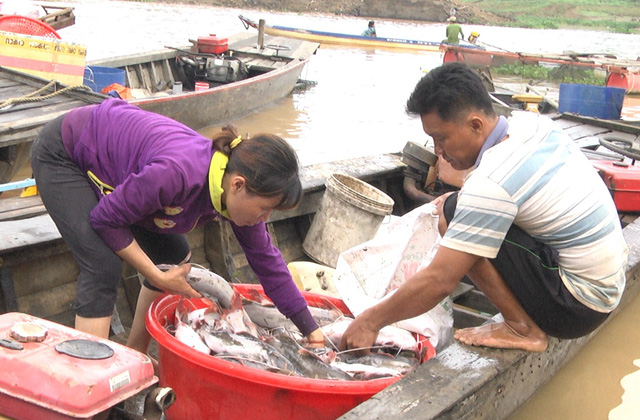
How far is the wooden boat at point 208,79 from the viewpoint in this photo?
29.6ft

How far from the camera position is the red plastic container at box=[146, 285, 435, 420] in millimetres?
2234

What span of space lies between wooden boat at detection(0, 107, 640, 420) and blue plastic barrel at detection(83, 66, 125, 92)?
14.8 ft

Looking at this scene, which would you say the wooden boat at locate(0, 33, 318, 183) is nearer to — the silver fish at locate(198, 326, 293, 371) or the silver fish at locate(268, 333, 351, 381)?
the silver fish at locate(198, 326, 293, 371)

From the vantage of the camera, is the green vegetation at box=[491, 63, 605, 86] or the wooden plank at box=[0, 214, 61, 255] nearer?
the wooden plank at box=[0, 214, 61, 255]

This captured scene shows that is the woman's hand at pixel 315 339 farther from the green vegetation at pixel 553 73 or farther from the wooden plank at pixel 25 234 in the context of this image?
the green vegetation at pixel 553 73

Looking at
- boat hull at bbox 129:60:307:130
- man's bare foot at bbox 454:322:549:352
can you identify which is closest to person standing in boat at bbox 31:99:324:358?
man's bare foot at bbox 454:322:549:352

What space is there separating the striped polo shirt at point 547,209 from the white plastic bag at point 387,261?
0.76 meters

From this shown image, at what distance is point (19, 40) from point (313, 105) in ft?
24.5

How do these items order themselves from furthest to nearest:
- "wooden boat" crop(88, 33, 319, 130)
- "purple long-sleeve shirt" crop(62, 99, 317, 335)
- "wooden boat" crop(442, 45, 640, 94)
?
"wooden boat" crop(442, 45, 640, 94) < "wooden boat" crop(88, 33, 319, 130) < "purple long-sleeve shirt" crop(62, 99, 317, 335)

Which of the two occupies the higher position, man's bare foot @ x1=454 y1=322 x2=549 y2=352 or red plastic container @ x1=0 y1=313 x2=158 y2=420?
red plastic container @ x1=0 y1=313 x2=158 y2=420

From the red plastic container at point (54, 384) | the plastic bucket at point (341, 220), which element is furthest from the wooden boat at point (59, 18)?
the red plastic container at point (54, 384)

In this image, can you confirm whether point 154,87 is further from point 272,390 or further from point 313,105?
point 272,390

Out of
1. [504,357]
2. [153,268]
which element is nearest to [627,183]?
[504,357]

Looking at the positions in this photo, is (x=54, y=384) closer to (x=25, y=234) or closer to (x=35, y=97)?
(x=25, y=234)
